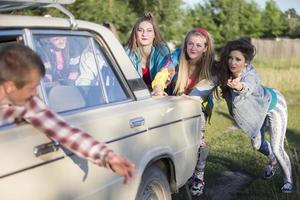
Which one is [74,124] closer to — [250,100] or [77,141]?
[77,141]

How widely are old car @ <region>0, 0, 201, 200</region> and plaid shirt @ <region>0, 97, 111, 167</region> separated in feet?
0.17

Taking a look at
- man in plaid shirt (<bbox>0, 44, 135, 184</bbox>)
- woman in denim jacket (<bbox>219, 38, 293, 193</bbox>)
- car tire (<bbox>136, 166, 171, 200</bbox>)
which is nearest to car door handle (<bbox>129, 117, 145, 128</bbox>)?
car tire (<bbox>136, 166, 171, 200</bbox>)

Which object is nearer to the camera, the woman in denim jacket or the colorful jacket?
the colorful jacket

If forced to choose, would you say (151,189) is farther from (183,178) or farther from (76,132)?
(76,132)

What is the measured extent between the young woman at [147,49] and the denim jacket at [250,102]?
3.00 ft

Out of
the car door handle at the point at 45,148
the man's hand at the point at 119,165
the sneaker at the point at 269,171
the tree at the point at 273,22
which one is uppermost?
the car door handle at the point at 45,148

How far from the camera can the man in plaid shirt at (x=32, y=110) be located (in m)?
3.01

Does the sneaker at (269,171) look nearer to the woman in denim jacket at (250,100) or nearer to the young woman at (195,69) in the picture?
the woman in denim jacket at (250,100)

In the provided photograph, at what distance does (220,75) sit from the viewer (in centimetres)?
616

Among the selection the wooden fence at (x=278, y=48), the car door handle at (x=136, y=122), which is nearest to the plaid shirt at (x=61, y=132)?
the car door handle at (x=136, y=122)

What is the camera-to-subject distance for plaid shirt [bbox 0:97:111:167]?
10.1 ft

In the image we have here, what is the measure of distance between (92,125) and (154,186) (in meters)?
1.18

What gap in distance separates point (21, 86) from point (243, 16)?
56.6 m

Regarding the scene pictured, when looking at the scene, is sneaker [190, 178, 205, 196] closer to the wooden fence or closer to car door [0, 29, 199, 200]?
car door [0, 29, 199, 200]
